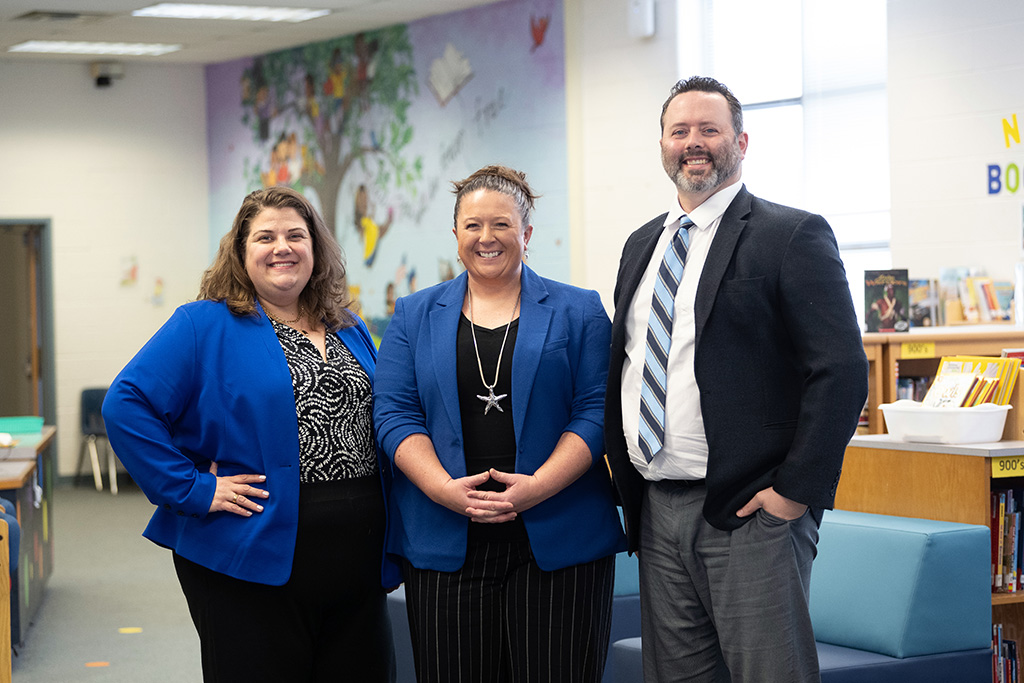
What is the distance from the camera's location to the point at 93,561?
6.61m

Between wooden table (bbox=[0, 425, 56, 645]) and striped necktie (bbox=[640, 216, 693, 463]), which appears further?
wooden table (bbox=[0, 425, 56, 645])

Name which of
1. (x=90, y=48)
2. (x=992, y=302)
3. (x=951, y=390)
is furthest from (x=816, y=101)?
(x=90, y=48)

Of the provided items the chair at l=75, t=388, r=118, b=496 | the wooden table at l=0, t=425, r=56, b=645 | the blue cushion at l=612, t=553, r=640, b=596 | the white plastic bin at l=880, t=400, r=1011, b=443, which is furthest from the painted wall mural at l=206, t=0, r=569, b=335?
the white plastic bin at l=880, t=400, r=1011, b=443

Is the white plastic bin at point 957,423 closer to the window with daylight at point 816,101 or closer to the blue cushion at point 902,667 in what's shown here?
the blue cushion at point 902,667

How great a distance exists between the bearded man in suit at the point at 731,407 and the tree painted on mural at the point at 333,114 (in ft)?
20.2

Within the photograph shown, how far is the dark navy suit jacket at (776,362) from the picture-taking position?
2021 millimetres

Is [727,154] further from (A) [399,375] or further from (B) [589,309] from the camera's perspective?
(A) [399,375]

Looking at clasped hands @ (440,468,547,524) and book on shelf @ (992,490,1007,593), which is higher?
clasped hands @ (440,468,547,524)

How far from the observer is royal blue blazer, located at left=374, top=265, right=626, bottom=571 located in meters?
2.27

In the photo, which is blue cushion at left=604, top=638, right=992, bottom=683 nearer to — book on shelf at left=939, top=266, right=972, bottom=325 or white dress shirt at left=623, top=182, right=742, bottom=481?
white dress shirt at left=623, top=182, right=742, bottom=481

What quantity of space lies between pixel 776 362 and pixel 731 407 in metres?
0.13

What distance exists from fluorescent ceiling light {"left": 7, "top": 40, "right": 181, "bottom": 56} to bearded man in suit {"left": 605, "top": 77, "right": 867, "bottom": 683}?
7745mm

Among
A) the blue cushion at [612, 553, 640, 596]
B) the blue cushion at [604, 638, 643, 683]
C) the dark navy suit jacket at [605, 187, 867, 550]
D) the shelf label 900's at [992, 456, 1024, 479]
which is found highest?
the dark navy suit jacket at [605, 187, 867, 550]

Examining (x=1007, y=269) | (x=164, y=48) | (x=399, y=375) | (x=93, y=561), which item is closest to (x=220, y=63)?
(x=164, y=48)
